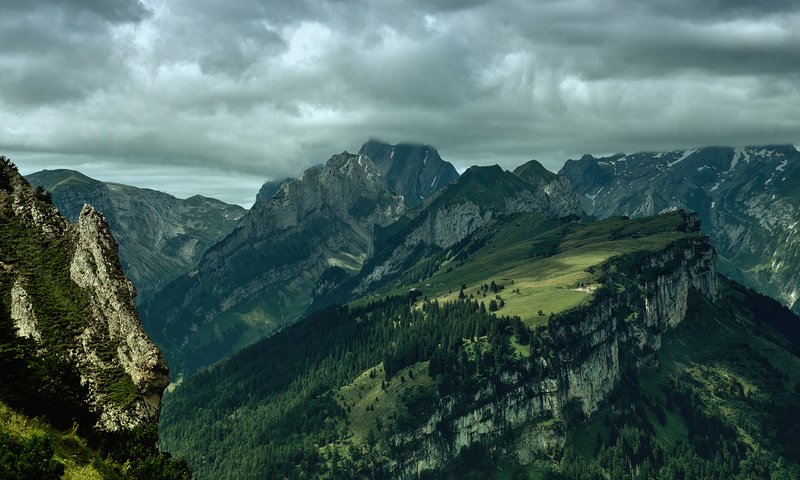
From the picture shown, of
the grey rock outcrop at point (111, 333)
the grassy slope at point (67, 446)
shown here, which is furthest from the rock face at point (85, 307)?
the grassy slope at point (67, 446)

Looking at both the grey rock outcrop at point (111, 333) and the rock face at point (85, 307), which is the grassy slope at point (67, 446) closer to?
the rock face at point (85, 307)

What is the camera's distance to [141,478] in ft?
256

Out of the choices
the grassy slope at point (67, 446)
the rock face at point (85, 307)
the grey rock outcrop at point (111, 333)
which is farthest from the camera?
the rock face at point (85, 307)

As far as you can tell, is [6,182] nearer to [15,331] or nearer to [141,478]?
[15,331]

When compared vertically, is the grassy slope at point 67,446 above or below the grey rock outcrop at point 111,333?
below

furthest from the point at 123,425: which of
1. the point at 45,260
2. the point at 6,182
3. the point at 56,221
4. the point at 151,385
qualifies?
the point at 6,182

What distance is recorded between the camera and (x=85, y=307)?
9000 cm

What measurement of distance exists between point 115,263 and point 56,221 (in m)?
14.1

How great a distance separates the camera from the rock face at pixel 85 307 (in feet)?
271

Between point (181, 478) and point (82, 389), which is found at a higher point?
point (82, 389)

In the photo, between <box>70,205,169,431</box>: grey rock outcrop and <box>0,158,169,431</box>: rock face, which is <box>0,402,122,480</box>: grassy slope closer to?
<box>0,158,169,431</box>: rock face

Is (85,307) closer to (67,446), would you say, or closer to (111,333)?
(111,333)

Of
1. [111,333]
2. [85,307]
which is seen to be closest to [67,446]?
[111,333]

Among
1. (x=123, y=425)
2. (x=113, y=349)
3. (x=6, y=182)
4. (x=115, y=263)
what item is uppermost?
(x=6, y=182)
